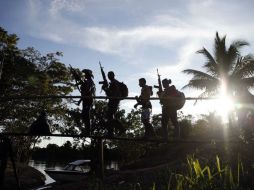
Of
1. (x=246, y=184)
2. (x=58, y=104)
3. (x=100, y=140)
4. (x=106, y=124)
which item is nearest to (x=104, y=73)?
(x=106, y=124)

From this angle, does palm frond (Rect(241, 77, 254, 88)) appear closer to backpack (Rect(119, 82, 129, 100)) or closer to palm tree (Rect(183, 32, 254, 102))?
palm tree (Rect(183, 32, 254, 102))

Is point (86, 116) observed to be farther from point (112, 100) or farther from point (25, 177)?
point (25, 177)

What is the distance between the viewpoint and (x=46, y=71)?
87.5 feet

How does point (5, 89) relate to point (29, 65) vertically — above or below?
below

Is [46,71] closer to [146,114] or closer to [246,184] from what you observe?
[146,114]

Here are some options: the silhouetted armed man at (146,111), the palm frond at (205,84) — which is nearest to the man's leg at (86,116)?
the silhouetted armed man at (146,111)

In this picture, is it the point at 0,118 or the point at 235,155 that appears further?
the point at 0,118

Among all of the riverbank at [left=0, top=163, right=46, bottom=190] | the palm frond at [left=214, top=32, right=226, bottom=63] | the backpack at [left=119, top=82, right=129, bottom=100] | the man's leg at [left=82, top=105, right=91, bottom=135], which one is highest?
the palm frond at [left=214, top=32, right=226, bottom=63]

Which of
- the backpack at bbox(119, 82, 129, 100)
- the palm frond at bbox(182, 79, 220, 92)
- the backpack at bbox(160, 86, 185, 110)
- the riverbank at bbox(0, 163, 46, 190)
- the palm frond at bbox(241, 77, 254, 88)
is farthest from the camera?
the palm frond at bbox(182, 79, 220, 92)

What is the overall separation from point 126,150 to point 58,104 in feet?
40.7

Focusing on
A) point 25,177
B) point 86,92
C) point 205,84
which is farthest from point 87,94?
point 25,177

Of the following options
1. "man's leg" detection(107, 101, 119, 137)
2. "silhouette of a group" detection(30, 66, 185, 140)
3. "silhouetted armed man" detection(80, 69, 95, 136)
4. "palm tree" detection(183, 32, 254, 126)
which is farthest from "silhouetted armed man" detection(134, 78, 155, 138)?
"palm tree" detection(183, 32, 254, 126)

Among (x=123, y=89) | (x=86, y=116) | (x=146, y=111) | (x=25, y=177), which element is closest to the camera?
(x=86, y=116)

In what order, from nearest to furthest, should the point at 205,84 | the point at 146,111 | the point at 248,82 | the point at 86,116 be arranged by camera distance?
the point at 86,116 → the point at 146,111 → the point at 248,82 → the point at 205,84
